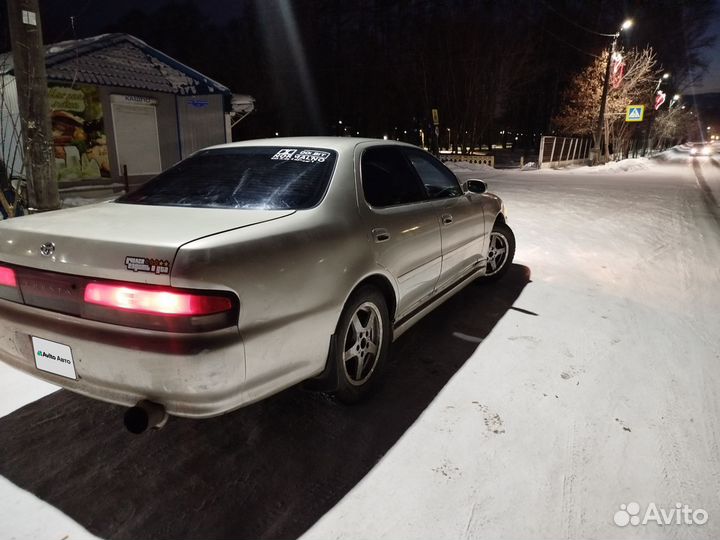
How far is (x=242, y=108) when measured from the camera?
17.2 m

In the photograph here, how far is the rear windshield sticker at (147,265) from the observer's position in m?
1.84

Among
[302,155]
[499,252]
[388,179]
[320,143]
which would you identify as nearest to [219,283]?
[302,155]

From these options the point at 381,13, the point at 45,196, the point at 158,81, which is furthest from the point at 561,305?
the point at 381,13

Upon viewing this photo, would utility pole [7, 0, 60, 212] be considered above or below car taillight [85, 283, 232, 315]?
above

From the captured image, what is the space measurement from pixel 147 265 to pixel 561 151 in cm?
3320

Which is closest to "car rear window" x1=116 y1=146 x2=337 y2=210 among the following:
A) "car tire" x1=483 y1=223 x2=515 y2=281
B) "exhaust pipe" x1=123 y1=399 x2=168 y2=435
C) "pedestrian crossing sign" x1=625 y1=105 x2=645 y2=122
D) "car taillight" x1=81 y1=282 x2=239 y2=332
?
"car taillight" x1=81 y1=282 x2=239 y2=332

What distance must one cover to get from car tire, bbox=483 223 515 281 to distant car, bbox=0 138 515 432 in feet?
7.21

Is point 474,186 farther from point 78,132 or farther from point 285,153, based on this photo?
point 78,132

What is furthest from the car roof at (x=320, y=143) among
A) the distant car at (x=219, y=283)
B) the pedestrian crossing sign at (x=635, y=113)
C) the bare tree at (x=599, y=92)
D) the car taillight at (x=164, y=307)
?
the bare tree at (x=599, y=92)

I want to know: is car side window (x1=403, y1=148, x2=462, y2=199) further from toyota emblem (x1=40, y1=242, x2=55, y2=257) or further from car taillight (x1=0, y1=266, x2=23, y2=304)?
car taillight (x1=0, y1=266, x2=23, y2=304)

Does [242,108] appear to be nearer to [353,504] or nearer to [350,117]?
[353,504]

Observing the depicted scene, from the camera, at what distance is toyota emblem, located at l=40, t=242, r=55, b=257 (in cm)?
207

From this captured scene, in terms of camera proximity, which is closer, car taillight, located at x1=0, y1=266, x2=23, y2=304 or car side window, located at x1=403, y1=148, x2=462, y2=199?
car taillight, located at x1=0, y1=266, x2=23, y2=304

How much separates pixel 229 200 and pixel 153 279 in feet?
2.88
